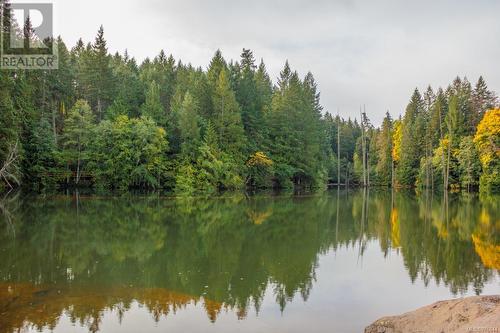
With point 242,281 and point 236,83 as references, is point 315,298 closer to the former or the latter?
point 242,281

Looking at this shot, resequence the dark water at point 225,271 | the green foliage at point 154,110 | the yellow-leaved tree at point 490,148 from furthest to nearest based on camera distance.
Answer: the yellow-leaved tree at point 490,148, the green foliage at point 154,110, the dark water at point 225,271

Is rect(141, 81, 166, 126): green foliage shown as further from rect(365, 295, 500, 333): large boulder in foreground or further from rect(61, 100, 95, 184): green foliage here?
rect(365, 295, 500, 333): large boulder in foreground

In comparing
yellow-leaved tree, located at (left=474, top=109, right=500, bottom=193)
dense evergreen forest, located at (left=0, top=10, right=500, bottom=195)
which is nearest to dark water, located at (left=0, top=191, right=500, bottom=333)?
dense evergreen forest, located at (left=0, top=10, right=500, bottom=195)

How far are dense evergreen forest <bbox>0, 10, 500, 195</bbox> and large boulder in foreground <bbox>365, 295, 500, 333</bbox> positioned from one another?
30684 mm

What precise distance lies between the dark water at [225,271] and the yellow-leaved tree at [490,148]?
31.9m

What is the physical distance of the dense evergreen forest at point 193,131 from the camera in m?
41.7

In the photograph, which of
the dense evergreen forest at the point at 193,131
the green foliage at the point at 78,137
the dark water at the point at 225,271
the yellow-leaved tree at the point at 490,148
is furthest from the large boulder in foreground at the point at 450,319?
the yellow-leaved tree at the point at 490,148

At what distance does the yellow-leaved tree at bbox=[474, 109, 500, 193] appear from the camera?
4816cm

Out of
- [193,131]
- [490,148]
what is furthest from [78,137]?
[490,148]

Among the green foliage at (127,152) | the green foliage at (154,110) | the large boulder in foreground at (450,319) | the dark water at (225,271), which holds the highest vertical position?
the green foliage at (154,110)

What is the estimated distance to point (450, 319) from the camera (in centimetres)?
644

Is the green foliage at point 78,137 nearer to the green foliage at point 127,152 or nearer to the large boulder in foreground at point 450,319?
the green foliage at point 127,152

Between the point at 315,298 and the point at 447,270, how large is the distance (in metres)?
5.14

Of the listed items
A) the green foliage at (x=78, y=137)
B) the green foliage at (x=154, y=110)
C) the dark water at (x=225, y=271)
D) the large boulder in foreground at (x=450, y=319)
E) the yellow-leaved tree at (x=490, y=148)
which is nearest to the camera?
the large boulder in foreground at (x=450, y=319)
